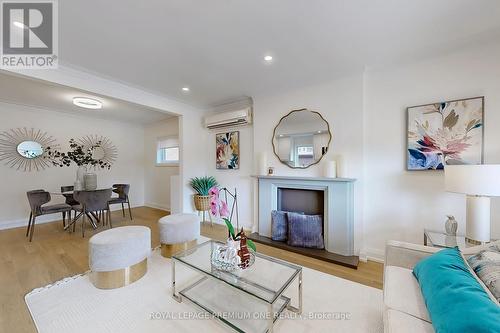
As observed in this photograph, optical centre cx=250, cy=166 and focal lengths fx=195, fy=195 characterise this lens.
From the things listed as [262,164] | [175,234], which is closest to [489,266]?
[262,164]

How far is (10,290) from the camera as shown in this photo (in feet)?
5.95

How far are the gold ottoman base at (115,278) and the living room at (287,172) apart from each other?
0.01 meters

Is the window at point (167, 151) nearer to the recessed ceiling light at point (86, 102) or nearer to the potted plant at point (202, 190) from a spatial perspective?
the potted plant at point (202, 190)

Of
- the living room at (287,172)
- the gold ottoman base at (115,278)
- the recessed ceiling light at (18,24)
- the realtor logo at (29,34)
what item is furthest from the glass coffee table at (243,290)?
the recessed ceiling light at (18,24)

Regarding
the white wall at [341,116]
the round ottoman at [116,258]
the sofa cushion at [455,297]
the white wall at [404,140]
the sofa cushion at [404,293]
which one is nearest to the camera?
the sofa cushion at [455,297]

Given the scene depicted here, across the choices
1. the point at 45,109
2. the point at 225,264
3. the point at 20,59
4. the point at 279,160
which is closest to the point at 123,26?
the point at 20,59

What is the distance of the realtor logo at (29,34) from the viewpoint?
1553mm

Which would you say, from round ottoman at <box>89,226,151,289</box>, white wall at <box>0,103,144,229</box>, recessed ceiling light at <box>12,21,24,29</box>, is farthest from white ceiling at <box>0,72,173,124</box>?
round ottoman at <box>89,226,151,289</box>

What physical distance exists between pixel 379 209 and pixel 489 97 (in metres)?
1.53

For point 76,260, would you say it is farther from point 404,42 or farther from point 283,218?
point 404,42

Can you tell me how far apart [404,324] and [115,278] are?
2255mm

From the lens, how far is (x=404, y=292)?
1.19m

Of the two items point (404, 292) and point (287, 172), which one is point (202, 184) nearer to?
point (287, 172)

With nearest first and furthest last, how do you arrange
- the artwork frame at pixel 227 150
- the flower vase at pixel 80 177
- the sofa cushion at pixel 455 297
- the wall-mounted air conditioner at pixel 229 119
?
the sofa cushion at pixel 455 297
the wall-mounted air conditioner at pixel 229 119
the flower vase at pixel 80 177
the artwork frame at pixel 227 150
